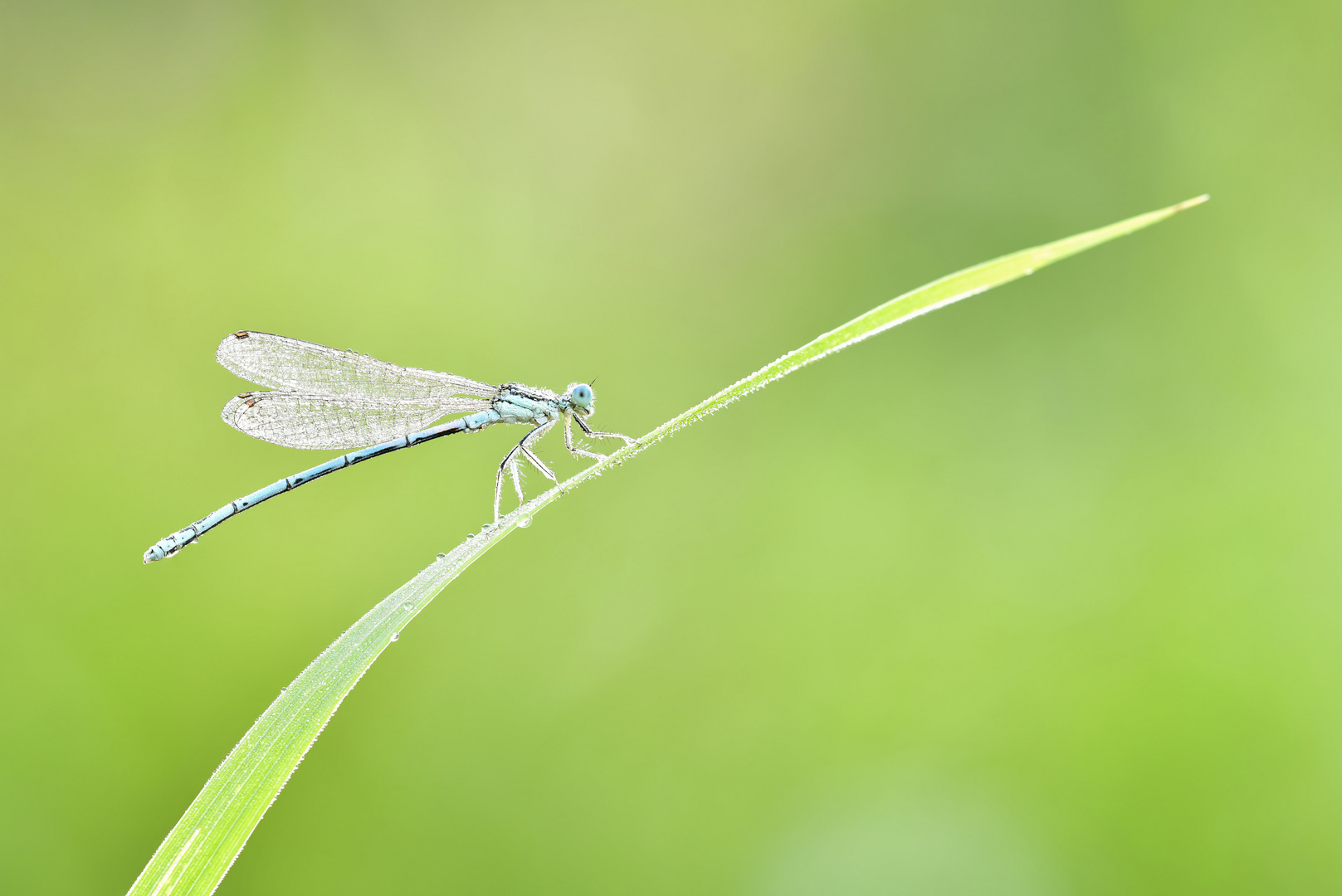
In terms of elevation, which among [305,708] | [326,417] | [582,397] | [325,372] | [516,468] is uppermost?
[325,372]

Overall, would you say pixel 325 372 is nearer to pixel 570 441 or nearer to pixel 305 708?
pixel 570 441

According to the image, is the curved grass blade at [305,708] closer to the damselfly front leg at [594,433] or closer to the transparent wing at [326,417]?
the damselfly front leg at [594,433]

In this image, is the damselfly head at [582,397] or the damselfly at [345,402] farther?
the damselfly head at [582,397]

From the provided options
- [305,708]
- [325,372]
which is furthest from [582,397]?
[305,708]

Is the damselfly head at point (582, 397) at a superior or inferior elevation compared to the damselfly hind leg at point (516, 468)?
superior

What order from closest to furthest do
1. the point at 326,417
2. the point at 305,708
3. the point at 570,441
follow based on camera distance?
the point at 305,708 < the point at 326,417 < the point at 570,441

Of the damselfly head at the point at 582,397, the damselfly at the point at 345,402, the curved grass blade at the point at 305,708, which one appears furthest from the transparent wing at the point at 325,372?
the curved grass blade at the point at 305,708

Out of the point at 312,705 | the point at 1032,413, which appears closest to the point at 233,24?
the point at 312,705
